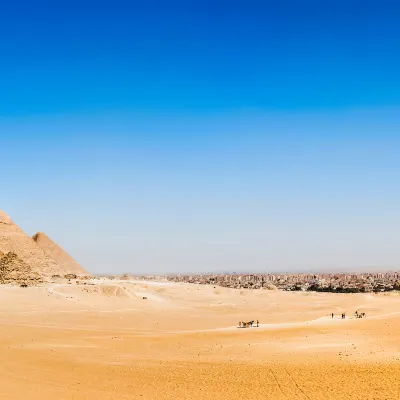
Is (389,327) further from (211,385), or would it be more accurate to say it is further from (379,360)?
(211,385)

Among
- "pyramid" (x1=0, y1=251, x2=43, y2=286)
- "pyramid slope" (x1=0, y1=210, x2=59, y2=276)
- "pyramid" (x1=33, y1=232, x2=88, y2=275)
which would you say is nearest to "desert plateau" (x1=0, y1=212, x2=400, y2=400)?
"pyramid" (x1=0, y1=251, x2=43, y2=286)

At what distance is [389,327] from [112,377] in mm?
21140

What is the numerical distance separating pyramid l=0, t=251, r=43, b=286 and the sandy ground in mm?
8646

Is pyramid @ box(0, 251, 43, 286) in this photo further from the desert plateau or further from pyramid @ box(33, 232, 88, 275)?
pyramid @ box(33, 232, 88, 275)

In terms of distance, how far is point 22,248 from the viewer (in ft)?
213

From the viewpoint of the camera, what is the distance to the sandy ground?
17953mm

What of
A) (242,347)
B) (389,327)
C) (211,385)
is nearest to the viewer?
(211,385)

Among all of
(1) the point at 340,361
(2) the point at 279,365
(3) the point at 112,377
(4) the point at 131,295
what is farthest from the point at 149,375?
(4) the point at 131,295

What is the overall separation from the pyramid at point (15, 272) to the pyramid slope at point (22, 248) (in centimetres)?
190

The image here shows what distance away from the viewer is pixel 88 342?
2908 cm

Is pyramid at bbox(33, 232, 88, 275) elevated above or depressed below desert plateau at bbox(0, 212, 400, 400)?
above

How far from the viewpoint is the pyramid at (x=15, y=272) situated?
57.7 metres

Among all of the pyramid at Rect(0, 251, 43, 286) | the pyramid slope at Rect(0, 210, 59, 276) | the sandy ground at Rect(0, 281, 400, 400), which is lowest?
the sandy ground at Rect(0, 281, 400, 400)

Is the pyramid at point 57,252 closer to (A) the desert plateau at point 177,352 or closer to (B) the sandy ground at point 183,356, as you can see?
(A) the desert plateau at point 177,352
